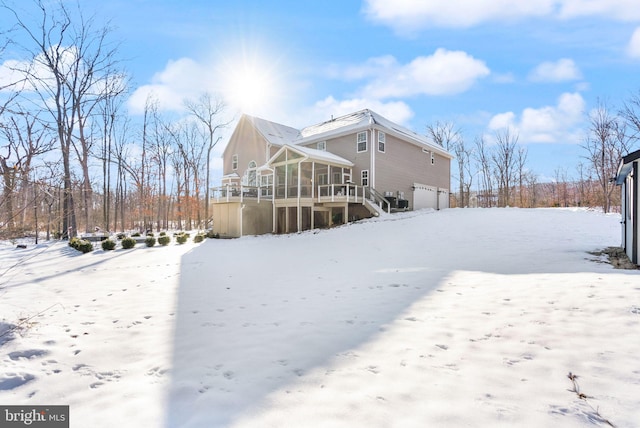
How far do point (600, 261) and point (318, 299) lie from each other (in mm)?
7003

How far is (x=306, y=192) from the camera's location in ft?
60.7

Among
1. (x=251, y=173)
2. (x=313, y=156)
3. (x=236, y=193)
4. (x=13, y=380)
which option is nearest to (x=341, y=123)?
(x=313, y=156)

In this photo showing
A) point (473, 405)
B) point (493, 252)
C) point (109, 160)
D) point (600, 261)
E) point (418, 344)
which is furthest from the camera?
point (109, 160)

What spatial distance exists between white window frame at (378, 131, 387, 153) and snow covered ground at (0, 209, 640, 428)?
12794mm

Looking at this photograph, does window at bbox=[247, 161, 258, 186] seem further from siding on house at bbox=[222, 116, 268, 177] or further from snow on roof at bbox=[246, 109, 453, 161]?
snow on roof at bbox=[246, 109, 453, 161]

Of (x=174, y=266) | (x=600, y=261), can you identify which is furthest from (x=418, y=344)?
(x=174, y=266)

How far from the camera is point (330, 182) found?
1948 centimetres

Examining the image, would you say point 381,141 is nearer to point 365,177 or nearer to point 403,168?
point 365,177

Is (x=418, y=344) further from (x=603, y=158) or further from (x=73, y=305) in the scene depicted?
(x=603, y=158)

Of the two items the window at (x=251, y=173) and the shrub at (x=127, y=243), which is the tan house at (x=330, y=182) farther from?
the shrub at (x=127, y=243)

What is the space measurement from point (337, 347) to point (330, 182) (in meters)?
16.2

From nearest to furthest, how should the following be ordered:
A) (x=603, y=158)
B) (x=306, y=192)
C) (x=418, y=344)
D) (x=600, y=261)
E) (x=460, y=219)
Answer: (x=418, y=344)
(x=600, y=261)
(x=460, y=219)
(x=306, y=192)
(x=603, y=158)

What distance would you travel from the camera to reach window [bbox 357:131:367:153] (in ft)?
63.9

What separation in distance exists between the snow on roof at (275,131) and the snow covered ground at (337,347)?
1735 cm
